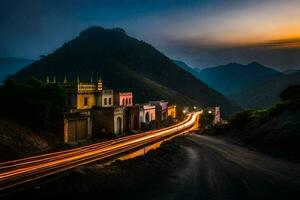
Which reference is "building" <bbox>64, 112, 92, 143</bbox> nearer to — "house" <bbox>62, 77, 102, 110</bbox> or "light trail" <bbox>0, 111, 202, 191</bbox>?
"light trail" <bbox>0, 111, 202, 191</bbox>

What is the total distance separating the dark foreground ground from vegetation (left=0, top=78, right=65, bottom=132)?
58.9 ft

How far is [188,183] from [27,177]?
12660 mm

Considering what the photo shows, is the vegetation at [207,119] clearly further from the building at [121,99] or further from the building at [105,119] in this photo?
the building at [105,119]

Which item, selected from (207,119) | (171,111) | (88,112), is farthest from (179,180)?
(207,119)

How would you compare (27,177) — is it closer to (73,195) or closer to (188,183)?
(73,195)

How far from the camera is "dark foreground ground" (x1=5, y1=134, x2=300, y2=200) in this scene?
2238 centimetres

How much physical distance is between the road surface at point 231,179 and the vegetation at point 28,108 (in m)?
19.9

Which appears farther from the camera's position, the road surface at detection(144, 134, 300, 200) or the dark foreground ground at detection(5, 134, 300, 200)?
the road surface at detection(144, 134, 300, 200)

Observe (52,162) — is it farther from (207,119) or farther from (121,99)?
(207,119)

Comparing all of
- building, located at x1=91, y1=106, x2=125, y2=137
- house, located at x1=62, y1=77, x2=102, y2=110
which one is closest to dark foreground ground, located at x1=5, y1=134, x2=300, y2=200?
building, located at x1=91, y1=106, x2=125, y2=137

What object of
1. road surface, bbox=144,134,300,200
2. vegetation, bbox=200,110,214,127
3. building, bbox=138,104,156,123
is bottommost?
road surface, bbox=144,134,300,200

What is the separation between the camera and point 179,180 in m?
26.2

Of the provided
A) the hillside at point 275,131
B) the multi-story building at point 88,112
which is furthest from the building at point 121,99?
the hillside at point 275,131

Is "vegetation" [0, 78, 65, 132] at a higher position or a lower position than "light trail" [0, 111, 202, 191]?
higher
